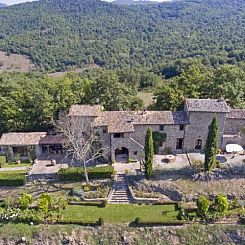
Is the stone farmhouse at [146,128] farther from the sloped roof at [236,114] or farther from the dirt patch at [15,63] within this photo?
the dirt patch at [15,63]

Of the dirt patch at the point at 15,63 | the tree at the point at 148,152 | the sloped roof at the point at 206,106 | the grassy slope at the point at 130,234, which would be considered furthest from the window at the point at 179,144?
the dirt patch at the point at 15,63

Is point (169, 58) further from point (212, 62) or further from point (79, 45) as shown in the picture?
point (79, 45)

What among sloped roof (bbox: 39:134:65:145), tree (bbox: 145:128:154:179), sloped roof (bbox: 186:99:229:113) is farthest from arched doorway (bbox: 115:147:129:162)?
sloped roof (bbox: 186:99:229:113)

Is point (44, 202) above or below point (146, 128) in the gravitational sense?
below

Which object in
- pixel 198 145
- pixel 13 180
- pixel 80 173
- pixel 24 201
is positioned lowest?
pixel 24 201

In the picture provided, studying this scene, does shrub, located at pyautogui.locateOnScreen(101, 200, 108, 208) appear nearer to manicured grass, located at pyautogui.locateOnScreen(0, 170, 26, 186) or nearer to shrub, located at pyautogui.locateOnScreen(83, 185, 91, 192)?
shrub, located at pyautogui.locateOnScreen(83, 185, 91, 192)

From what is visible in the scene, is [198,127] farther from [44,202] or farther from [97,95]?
[44,202]

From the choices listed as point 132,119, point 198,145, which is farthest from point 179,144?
point 132,119
